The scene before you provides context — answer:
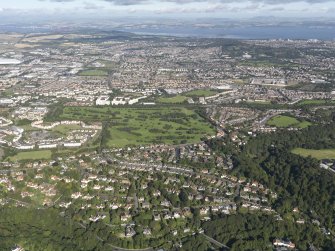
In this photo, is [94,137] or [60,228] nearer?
[60,228]

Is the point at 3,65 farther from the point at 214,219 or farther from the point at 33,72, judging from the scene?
the point at 214,219

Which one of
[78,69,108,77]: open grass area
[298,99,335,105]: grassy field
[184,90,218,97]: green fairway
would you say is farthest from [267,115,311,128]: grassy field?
[78,69,108,77]: open grass area

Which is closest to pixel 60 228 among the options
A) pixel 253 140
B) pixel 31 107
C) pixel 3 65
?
pixel 253 140

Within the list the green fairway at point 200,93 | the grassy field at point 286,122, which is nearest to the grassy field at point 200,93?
the green fairway at point 200,93

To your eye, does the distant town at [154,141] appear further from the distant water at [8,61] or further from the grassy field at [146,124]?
the distant water at [8,61]

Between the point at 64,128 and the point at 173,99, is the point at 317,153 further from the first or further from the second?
the point at 173,99

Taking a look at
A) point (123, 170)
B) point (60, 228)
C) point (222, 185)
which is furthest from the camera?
point (123, 170)
